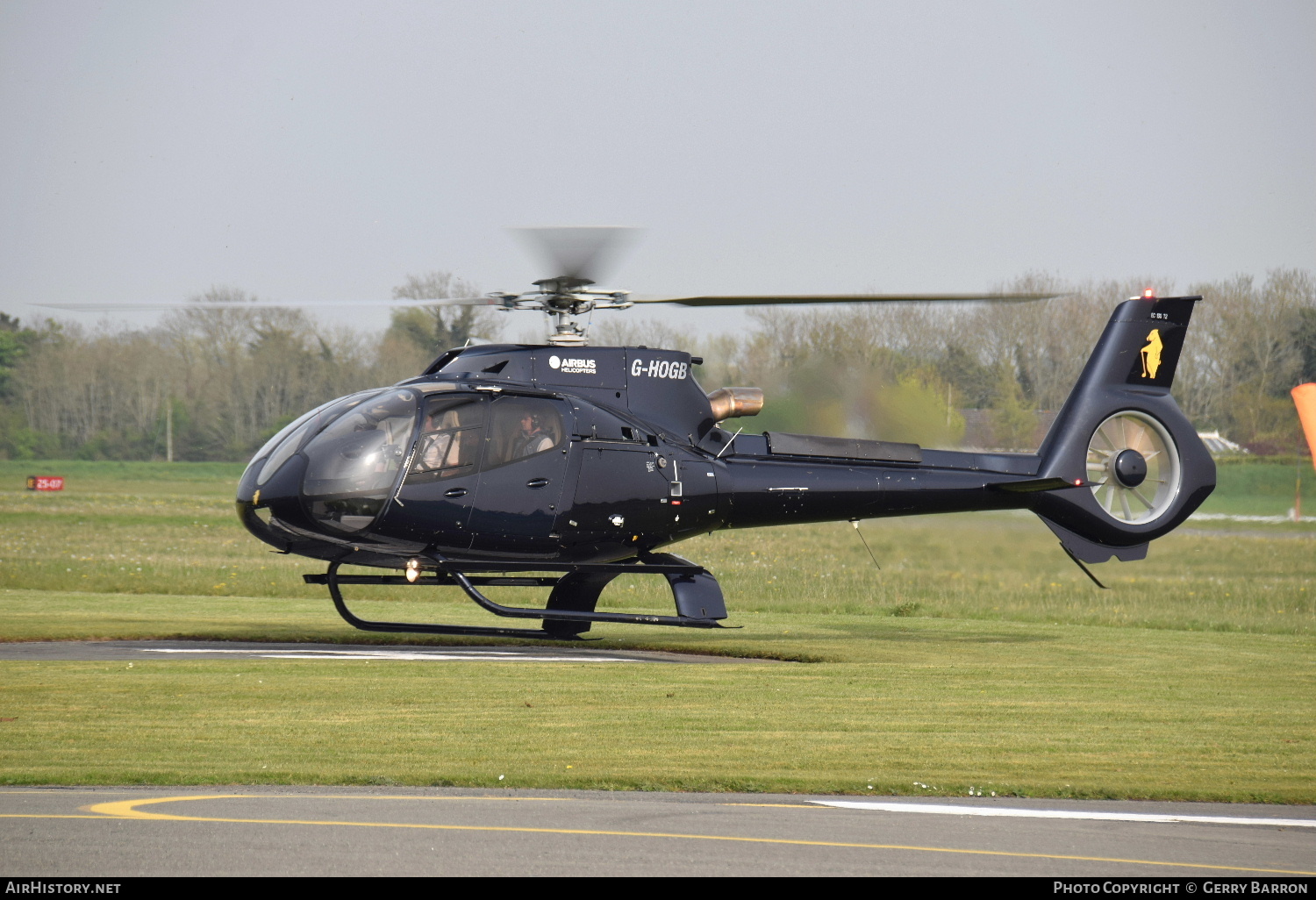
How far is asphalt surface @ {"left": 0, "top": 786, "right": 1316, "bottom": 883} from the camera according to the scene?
6.17m

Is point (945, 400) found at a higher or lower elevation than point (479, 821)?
higher

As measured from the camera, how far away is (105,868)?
596 cm

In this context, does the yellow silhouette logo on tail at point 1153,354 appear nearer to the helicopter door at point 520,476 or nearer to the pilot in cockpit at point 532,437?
the helicopter door at point 520,476

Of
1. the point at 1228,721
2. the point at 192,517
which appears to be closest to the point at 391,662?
the point at 1228,721

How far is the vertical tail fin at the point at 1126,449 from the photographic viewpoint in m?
18.5

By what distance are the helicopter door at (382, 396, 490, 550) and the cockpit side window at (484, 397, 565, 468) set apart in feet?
0.56

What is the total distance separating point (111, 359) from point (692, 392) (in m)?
57.6

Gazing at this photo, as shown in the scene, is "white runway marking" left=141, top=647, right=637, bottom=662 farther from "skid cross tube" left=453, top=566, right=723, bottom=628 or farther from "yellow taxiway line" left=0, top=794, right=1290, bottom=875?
"yellow taxiway line" left=0, top=794, right=1290, bottom=875

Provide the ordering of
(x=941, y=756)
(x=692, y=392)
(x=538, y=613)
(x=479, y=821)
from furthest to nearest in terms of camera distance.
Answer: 1. (x=692, y=392)
2. (x=538, y=613)
3. (x=941, y=756)
4. (x=479, y=821)

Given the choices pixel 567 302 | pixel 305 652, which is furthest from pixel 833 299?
pixel 305 652

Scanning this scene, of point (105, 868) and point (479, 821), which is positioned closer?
point (105, 868)

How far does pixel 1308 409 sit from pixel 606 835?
525 cm
